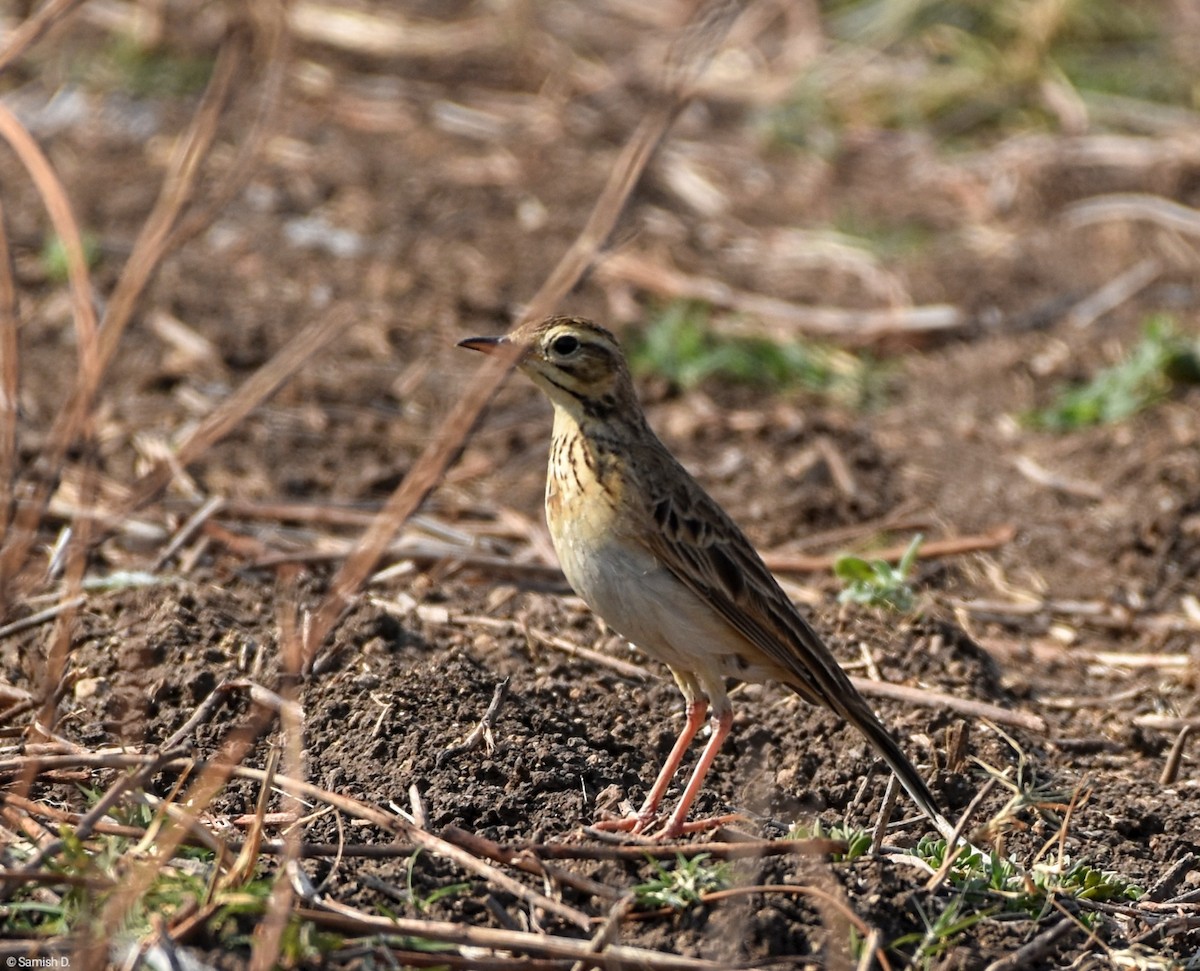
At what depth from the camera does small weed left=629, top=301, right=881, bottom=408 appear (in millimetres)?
9633

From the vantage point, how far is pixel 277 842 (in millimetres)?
4543

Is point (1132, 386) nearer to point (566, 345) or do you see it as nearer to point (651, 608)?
point (566, 345)

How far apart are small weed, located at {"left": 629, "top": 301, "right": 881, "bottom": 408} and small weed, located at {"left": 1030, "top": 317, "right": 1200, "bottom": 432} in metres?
1.12

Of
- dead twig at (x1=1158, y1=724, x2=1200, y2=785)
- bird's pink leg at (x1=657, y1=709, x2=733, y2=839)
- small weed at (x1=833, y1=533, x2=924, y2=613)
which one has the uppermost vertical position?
bird's pink leg at (x1=657, y1=709, x2=733, y2=839)

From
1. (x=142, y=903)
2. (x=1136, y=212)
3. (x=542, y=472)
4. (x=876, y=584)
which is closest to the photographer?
(x=142, y=903)

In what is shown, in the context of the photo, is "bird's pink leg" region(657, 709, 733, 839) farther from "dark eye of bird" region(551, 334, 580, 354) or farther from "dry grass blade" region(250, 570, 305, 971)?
"dark eye of bird" region(551, 334, 580, 354)

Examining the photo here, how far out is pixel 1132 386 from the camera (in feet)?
30.3

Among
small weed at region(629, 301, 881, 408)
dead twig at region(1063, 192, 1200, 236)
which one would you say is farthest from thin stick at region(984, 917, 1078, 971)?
dead twig at region(1063, 192, 1200, 236)

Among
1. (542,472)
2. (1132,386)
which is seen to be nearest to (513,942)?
(542,472)

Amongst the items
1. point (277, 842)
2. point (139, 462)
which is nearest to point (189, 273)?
point (139, 462)

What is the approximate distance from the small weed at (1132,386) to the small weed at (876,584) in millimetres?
2854

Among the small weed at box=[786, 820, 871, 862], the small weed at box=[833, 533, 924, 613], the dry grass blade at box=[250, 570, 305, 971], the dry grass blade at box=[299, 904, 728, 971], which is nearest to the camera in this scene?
the dry grass blade at box=[250, 570, 305, 971]

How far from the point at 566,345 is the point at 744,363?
4317 millimetres

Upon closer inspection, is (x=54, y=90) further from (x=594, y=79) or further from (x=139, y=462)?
(x=139, y=462)
